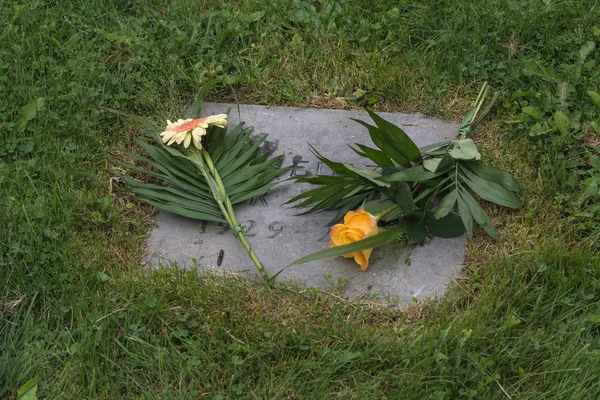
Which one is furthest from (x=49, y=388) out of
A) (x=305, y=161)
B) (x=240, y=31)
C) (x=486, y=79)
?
(x=486, y=79)

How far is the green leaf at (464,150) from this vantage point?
315 centimetres

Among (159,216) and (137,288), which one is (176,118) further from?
(137,288)

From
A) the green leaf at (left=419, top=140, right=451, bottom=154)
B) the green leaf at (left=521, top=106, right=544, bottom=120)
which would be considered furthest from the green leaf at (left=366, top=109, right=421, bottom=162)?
the green leaf at (left=521, top=106, right=544, bottom=120)

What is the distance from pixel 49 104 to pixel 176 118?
1.88ft

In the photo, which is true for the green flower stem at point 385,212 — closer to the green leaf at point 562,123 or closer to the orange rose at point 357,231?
the orange rose at point 357,231

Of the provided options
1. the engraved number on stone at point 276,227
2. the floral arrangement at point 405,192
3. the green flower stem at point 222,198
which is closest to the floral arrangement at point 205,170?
the green flower stem at point 222,198

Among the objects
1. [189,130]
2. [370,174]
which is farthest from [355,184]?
[189,130]

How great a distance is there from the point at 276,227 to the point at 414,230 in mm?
535

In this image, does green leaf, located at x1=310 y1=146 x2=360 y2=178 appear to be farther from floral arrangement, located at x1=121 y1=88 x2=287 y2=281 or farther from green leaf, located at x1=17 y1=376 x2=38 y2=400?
green leaf, located at x1=17 y1=376 x2=38 y2=400

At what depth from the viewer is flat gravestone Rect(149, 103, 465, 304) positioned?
2.96m

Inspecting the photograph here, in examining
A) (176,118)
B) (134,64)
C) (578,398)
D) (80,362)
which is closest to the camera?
(578,398)

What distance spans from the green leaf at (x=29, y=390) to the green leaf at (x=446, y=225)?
58.6 inches

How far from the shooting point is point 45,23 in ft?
13.3

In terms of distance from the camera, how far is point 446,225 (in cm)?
305
